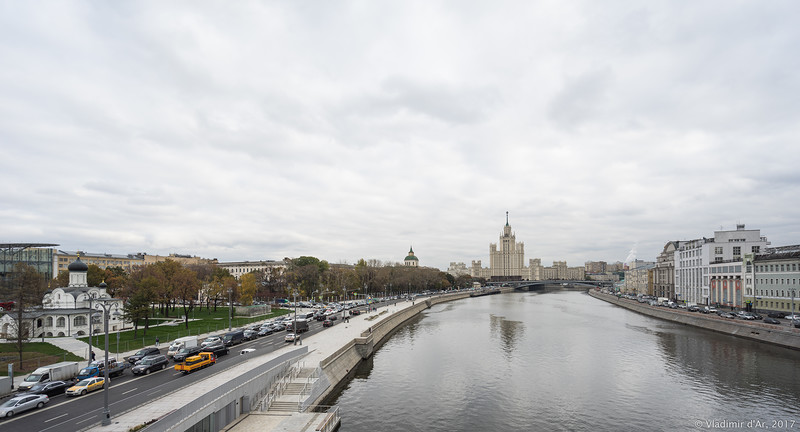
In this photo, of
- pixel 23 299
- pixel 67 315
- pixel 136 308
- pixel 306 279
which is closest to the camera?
pixel 23 299

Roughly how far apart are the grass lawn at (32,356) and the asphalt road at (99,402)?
8452mm

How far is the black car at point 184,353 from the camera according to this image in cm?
4197

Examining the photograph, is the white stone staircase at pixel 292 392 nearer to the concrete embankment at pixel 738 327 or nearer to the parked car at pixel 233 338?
the parked car at pixel 233 338

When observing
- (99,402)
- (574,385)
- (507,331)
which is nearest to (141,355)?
(99,402)

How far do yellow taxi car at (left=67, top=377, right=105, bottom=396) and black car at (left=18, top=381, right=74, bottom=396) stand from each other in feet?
3.61

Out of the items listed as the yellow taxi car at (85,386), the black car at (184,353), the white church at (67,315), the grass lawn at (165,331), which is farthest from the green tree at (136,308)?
the yellow taxi car at (85,386)

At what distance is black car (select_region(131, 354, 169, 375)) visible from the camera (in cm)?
3681

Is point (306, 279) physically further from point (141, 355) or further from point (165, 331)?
point (141, 355)

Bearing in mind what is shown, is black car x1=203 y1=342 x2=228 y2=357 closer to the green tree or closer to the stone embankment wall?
the stone embankment wall

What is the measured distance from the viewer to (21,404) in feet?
89.5

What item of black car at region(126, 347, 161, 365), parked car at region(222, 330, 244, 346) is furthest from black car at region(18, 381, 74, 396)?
parked car at region(222, 330, 244, 346)

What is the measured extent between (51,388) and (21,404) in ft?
13.2

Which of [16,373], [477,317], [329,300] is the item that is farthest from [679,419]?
[329,300]

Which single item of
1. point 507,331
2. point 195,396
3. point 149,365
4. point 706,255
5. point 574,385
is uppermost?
point 706,255
